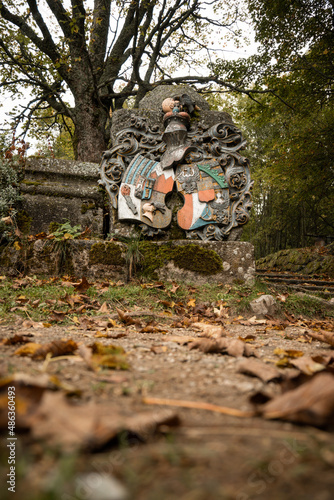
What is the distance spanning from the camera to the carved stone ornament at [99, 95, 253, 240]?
190 inches

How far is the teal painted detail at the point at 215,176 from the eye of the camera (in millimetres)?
4969

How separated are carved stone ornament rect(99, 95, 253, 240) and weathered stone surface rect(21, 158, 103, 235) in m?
0.53

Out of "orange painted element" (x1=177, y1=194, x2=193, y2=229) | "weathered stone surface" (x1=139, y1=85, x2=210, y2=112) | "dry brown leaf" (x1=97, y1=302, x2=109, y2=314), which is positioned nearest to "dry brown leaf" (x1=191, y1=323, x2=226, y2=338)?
"dry brown leaf" (x1=97, y1=302, x2=109, y2=314)

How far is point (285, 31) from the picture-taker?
914 cm

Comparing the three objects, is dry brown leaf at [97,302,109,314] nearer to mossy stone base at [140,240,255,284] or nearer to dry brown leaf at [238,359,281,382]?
mossy stone base at [140,240,255,284]

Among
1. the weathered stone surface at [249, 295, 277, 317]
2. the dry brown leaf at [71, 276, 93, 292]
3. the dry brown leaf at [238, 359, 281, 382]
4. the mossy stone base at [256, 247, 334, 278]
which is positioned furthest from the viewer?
the mossy stone base at [256, 247, 334, 278]

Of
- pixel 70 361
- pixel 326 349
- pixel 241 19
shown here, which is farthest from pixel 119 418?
pixel 241 19

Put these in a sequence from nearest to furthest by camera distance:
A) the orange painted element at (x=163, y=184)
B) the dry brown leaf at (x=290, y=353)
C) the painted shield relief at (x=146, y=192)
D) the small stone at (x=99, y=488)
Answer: the small stone at (x=99, y=488)
the dry brown leaf at (x=290, y=353)
the painted shield relief at (x=146, y=192)
the orange painted element at (x=163, y=184)

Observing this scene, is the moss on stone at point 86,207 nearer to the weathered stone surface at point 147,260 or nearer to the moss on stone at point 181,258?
the weathered stone surface at point 147,260

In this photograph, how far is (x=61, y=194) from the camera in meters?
5.13

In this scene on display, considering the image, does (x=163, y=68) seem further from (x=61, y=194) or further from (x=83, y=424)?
(x=83, y=424)

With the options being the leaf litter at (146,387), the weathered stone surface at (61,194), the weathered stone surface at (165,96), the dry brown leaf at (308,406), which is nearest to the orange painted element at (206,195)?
the weathered stone surface at (61,194)

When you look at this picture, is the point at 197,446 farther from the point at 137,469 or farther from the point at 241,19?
the point at 241,19

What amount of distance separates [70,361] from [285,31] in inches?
433
